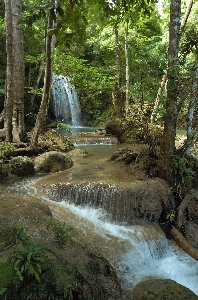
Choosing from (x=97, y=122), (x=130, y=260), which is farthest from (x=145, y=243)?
(x=97, y=122)

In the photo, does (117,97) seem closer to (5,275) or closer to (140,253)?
(140,253)

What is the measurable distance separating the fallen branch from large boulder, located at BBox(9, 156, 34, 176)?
14.0ft

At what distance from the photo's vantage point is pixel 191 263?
470 centimetres

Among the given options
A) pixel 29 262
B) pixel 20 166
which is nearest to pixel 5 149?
pixel 20 166

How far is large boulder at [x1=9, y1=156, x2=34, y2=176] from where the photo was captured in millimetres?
7172

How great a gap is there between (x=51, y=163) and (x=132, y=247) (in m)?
3.97

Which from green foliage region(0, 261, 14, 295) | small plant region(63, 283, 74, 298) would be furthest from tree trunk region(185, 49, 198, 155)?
green foliage region(0, 261, 14, 295)

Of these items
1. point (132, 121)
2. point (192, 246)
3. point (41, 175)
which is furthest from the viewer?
point (132, 121)

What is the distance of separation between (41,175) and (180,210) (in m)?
3.97

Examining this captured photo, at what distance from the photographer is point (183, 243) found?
510 centimetres

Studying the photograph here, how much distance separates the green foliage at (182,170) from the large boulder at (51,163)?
3.43 meters

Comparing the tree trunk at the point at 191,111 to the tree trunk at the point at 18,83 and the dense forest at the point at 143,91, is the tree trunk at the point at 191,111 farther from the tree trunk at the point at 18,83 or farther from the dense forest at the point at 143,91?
the tree trunk at the point at 18,83

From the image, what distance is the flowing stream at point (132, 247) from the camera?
427 centimetres

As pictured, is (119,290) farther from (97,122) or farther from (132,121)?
(97,122)
